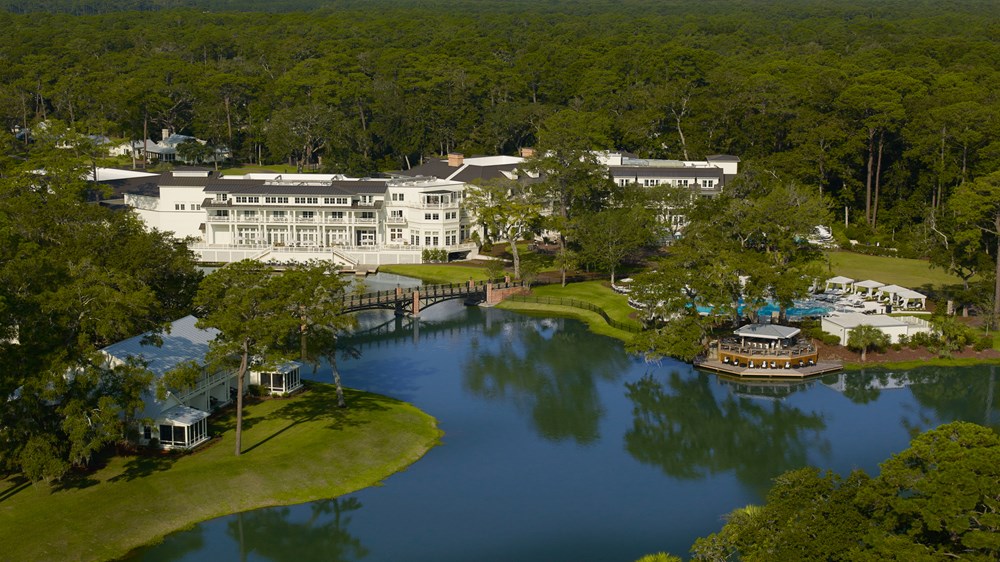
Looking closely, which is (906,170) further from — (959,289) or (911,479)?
(911,479)

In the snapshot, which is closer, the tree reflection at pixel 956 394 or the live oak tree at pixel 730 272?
the tree reflection at pixel 956 394

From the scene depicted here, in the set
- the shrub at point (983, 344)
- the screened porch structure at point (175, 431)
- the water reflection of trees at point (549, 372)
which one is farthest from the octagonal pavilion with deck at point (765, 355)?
the screened porch structure at point (175, 431)

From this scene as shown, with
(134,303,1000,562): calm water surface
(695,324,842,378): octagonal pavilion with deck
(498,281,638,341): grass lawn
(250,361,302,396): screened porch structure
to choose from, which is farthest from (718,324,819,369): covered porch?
(250,361,302,396): screened porch structure

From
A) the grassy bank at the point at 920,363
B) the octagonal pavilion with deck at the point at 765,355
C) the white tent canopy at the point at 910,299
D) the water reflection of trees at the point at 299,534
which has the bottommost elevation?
the water reflection of trees at the point at 299,534

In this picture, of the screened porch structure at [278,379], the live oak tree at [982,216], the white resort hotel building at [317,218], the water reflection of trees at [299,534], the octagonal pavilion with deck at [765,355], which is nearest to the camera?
the water reflection of trees at [299,534]

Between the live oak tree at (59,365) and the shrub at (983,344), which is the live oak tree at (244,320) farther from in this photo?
the shrub at (983,344)

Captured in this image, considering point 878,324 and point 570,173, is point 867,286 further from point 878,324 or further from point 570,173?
point 570,173
